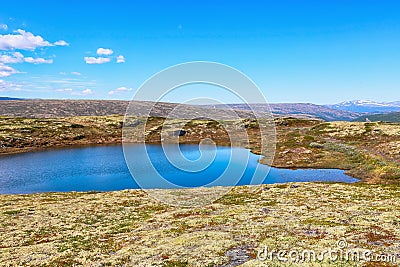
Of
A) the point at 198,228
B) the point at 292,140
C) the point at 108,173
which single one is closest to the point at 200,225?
the point at 198,228

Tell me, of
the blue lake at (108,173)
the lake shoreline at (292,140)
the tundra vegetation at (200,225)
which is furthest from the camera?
the lake shoreline at (292,140)

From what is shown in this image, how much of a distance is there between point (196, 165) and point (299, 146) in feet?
140

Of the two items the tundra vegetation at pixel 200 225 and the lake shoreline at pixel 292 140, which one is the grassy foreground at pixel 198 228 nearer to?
the tundra vegetation at pixel 200 225

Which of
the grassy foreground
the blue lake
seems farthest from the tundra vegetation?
the blue lake

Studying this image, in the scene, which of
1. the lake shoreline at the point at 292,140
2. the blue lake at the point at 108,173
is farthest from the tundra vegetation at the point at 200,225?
the blue lake at the point at 108,173

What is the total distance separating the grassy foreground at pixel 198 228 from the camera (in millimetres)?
23595

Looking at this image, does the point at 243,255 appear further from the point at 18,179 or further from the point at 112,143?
the point at 112,143

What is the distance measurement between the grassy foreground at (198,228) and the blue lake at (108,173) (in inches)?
755

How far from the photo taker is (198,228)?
3038 centimetres

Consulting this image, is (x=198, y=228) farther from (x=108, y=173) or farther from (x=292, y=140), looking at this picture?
(x=292, y=140)

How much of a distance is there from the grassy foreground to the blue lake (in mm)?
19167

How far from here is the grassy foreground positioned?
2360 centimetres

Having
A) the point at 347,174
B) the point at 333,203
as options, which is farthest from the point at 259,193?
the point at 347,174

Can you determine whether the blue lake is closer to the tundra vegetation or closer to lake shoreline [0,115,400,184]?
lake shoreline [0,115,400,184]
